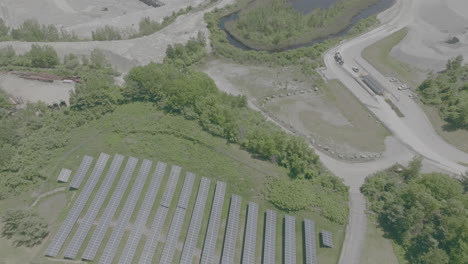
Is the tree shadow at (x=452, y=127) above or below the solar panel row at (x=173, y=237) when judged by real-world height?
below

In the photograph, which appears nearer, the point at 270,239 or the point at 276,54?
the point at 270,239

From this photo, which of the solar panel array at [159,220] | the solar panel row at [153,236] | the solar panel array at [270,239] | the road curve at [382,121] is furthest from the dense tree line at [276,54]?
the solar panel row at [153,236]

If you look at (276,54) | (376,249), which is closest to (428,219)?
(376,249)

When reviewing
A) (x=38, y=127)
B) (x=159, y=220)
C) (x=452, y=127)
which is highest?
(x=38, y=127)

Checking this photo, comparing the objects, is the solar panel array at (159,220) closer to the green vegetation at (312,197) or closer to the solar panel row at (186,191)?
the solar panel row at (186,191)

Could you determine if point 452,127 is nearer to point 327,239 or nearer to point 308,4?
point 327,239

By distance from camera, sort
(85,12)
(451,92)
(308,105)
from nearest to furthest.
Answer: (308,105) < (451,92) < (85,12)
